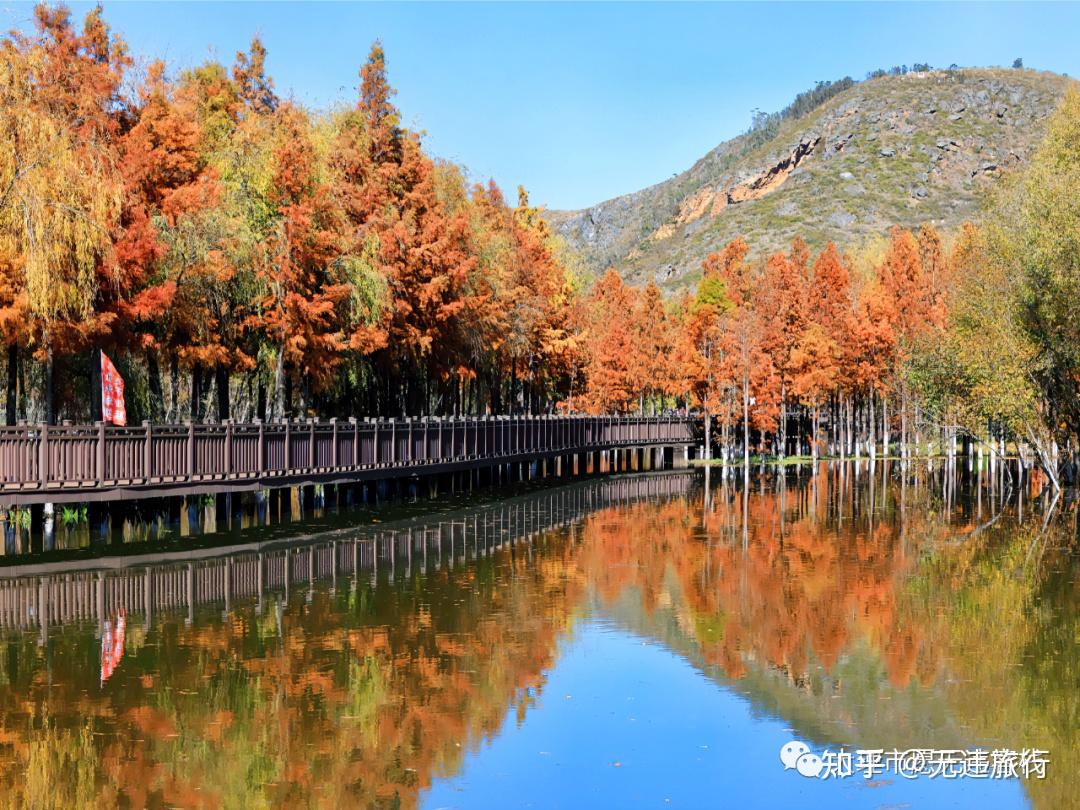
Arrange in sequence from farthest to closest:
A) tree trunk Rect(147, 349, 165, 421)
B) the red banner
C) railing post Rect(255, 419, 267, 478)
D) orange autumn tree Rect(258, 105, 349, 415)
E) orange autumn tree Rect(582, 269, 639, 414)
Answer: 1. orange autumn tree Rect(582, 269, 639, 414)
2. tree trunk Rect(147, 349, 165, 421)
3. orange autumn tree Rect(258, 105, 349, 415)
4. railing post Rect(255, 419, 267, 478)
5. the red banner

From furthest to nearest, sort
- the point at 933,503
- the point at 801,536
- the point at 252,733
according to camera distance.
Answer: the point at 933,503 < the point at 801,536 < the point at 252,733

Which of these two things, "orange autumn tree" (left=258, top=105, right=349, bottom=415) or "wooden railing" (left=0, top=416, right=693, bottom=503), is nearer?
"wooden railing" (left=0, top=416, right=693, bottom=503)

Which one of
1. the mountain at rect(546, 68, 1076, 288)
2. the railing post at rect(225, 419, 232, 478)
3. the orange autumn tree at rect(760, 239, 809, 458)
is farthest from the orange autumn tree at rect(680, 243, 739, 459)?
the mountain at rect(546, 68, 1076, 288)

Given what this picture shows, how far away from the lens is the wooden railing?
22.8m

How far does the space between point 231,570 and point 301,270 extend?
1345 cm

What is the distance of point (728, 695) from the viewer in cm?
1292

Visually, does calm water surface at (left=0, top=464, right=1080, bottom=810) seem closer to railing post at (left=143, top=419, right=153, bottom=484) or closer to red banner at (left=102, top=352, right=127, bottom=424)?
railing post at (left=143, top=419, right=153, bottom=484)

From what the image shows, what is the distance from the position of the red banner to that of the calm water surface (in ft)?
15.0

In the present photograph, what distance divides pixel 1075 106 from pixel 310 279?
25.0 metres

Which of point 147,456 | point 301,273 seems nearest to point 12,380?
point 147,456

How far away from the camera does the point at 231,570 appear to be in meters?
21.6

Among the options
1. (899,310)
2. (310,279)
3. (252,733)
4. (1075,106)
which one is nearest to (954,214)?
(899,310)

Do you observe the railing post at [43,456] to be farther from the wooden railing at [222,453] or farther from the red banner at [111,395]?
the red banner at [111,395]

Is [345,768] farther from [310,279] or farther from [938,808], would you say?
[310,279]
